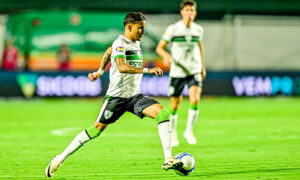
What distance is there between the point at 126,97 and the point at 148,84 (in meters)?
16.1

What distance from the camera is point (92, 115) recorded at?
61.1 feet

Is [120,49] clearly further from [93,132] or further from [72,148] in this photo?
[72,148]

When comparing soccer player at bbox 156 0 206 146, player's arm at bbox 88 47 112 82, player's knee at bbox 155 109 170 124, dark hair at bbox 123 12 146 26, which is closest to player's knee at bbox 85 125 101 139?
player's arm at bbox 88 47 112 82

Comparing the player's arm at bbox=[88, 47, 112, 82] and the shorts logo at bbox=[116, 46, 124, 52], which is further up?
the shorts logo at bbox=[116, 46, 124, 52]

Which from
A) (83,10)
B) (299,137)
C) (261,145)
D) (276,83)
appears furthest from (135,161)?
(83,10)

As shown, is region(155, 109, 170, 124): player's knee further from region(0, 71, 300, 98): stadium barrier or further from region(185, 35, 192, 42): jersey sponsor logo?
region(0, 71, 300, 98): stadium barrier

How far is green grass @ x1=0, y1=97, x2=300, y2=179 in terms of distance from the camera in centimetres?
850

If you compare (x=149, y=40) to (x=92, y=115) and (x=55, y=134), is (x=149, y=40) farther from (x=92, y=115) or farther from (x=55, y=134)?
(x=55, y=134)

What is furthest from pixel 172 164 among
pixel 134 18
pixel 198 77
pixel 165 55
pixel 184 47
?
pixel 184 47

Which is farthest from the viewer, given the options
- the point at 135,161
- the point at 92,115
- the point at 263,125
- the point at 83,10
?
the point at 83,10

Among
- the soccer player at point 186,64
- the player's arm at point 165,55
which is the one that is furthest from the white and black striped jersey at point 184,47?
the player's arm at point 165,55

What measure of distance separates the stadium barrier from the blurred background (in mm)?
40

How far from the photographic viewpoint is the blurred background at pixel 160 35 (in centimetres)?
2544

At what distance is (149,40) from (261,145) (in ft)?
58.6
